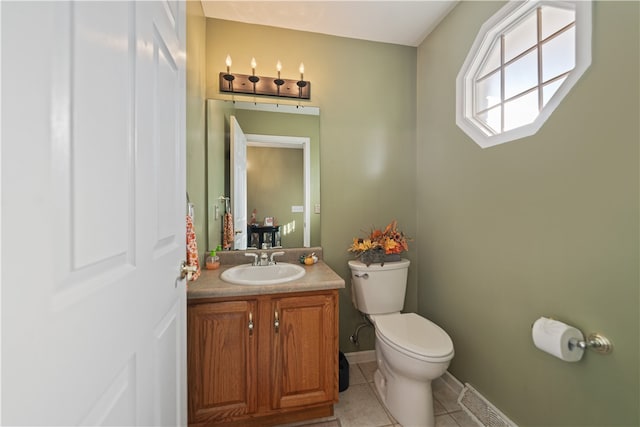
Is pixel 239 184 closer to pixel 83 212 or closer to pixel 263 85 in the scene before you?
pixel 263 85

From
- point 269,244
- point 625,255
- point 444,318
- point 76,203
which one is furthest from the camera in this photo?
point 269,244

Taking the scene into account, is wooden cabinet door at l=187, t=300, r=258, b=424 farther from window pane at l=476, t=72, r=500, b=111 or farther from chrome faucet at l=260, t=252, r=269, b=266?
window pane at l=476, t=72, r=500, b=111

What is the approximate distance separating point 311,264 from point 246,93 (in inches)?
52.2

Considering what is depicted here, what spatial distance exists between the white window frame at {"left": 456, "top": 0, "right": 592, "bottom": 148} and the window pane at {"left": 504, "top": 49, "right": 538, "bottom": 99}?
0.66ft

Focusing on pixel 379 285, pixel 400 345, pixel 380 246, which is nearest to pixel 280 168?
pixel 380 246

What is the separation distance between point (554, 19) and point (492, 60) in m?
0.39

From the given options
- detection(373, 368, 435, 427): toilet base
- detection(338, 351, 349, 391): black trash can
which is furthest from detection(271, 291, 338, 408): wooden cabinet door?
detection(373, 368, 435, 427): toilet base

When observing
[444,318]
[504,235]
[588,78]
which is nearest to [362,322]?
[444,318]

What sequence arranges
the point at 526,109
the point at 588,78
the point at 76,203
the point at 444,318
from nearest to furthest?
1. the point at 76,203
2. the point at 588,78
3. the point at 526,109
4. the point at 444,318

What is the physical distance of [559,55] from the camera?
47.3 inches

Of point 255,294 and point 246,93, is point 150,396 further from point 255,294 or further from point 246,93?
point 246,93

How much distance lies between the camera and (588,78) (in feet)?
3.41

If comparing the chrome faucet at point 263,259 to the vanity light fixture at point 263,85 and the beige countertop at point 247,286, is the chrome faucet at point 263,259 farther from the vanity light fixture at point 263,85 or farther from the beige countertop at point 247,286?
the vanity light fixture at point 263,85

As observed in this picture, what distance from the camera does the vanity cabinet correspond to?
135 cm
